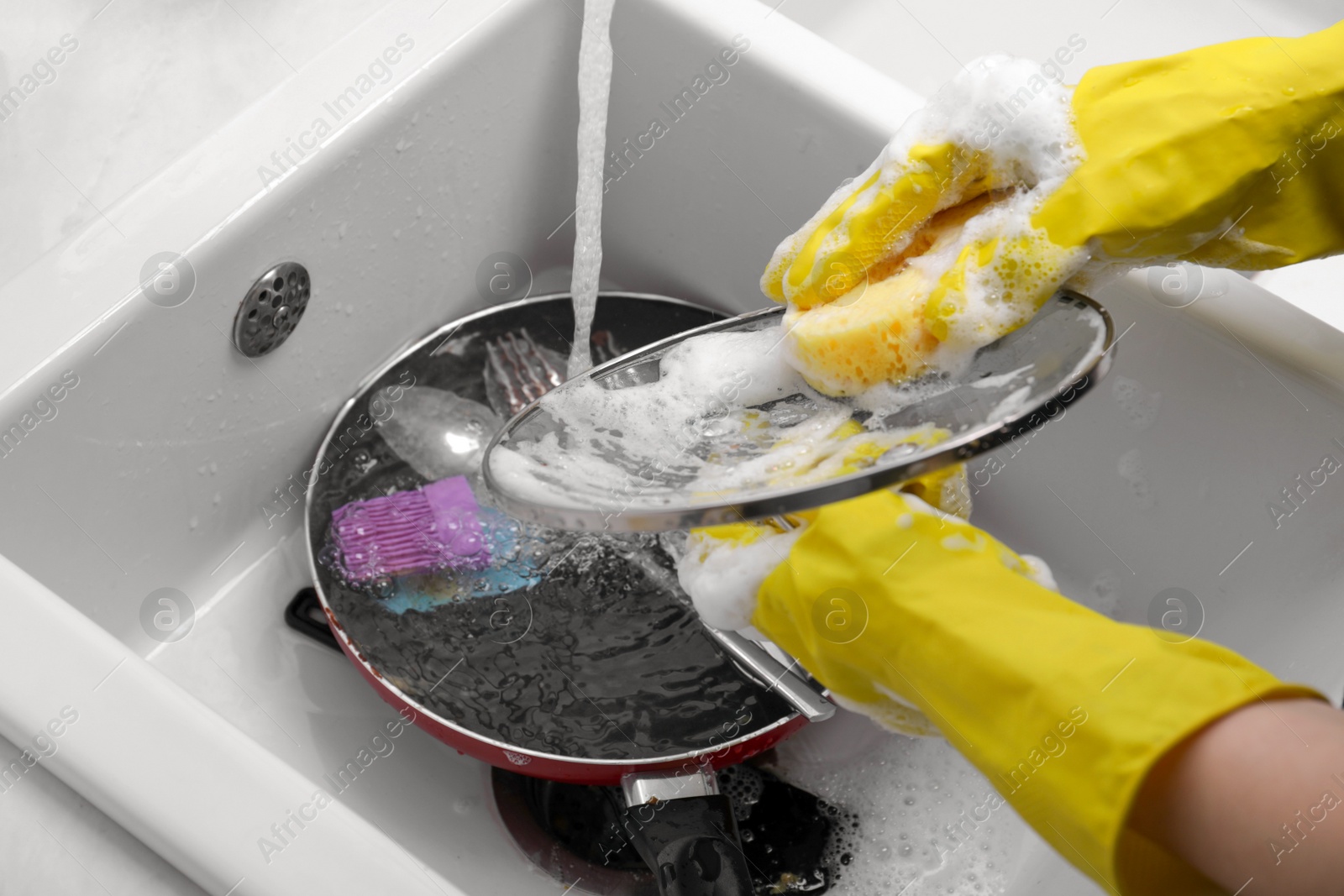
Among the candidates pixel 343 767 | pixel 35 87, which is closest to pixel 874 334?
pixel 343 767

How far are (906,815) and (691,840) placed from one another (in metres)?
0.25

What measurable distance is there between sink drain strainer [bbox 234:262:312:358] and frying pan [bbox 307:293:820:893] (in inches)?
Answer: 4.5

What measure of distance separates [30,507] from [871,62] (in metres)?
0.92

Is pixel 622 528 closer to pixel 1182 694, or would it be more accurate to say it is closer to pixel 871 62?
pixel 1182 694

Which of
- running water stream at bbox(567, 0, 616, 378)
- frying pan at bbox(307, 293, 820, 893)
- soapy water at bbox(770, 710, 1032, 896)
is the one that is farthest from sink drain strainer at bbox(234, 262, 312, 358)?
soapy water at bbox(770, 710, 1032, 896)

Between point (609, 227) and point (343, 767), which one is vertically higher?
point (609, 227)

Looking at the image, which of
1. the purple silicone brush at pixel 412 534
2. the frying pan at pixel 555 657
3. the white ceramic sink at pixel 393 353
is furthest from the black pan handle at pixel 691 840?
the purple silicone brush at pixel 412 534

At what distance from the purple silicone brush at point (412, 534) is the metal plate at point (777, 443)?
0.28m

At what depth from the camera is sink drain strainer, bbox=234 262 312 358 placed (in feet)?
2.53

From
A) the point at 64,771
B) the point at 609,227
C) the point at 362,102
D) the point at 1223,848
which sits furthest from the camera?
the point at 609,227

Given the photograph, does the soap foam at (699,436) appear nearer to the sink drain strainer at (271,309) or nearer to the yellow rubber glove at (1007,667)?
the yellow rubber glove at (1007,667)

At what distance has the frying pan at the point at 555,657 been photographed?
732 millimetres

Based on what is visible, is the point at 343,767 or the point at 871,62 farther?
the point at 871,62

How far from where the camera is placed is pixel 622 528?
0.44 meters
